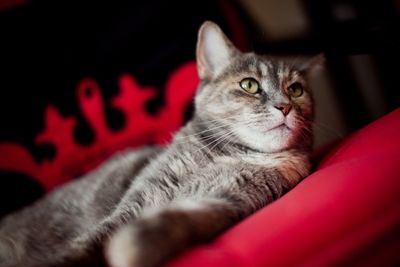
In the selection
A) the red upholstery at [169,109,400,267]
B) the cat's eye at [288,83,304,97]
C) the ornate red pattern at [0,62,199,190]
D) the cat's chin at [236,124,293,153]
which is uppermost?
the ornate red pattern at [0,62,199,190]

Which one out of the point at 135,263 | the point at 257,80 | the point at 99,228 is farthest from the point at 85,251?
the point at 257,80

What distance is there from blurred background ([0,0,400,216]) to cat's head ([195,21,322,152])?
398 mm

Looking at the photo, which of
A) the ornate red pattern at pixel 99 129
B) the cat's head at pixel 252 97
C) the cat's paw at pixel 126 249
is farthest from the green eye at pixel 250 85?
the cat's paw at pixel 126 249

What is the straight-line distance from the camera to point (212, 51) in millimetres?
1519

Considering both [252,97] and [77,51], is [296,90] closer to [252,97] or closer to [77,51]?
[252,97]

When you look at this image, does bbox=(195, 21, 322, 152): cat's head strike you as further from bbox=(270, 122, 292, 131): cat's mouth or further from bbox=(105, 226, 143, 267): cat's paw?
bbox=(105, 226, 143, 267): cat's paw

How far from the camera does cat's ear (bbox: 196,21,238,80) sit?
1468 mm

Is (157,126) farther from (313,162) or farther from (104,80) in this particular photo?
(313,162)

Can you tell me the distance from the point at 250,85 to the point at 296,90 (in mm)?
183

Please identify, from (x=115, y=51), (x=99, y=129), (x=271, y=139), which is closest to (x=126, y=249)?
(x=271, y=139)

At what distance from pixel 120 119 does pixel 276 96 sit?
90cm

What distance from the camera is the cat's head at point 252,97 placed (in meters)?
1.24

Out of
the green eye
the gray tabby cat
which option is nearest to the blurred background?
the gray tabby cat

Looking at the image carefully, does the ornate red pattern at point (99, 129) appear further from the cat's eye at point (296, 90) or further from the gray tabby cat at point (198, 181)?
the cat's eye at point (296, 90)
